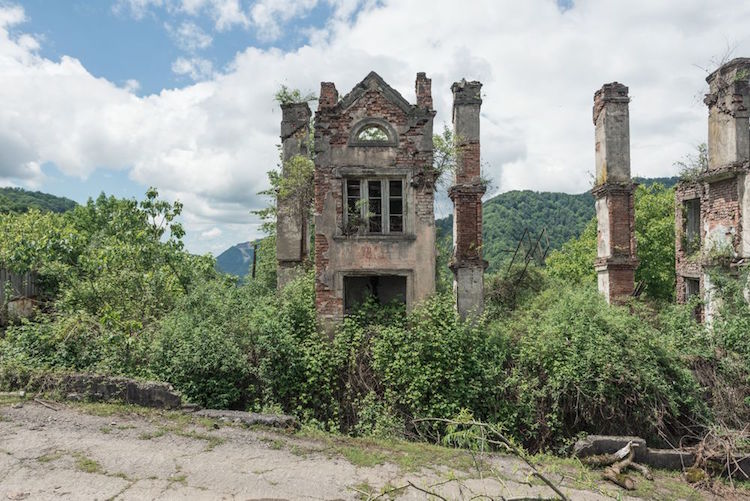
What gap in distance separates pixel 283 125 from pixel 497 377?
9483 millimetres

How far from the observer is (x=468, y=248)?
13562mm

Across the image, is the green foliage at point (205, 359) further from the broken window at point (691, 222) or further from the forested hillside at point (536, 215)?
the forested hillside at point (536, 215)

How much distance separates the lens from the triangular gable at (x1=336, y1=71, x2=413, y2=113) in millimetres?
12164

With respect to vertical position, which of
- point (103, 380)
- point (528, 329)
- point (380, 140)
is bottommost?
point (103, 380)

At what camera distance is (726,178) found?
13.6 meters

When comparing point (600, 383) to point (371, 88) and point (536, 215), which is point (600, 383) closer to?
point (371, 88)

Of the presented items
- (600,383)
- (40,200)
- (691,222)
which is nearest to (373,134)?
(600,383)

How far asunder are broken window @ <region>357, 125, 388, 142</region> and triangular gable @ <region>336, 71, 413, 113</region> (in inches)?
30.2

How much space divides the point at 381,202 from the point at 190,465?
25.6 ft

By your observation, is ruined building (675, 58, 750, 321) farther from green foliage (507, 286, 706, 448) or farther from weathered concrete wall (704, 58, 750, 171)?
green foliage (507, 286, 706, 448)

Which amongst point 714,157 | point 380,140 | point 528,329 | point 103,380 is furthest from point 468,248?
point 103,380

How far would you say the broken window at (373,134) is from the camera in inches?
485

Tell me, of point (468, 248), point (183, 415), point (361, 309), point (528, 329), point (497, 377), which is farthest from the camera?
point (468, 248)

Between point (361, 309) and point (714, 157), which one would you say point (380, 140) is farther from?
point (714, 157)
